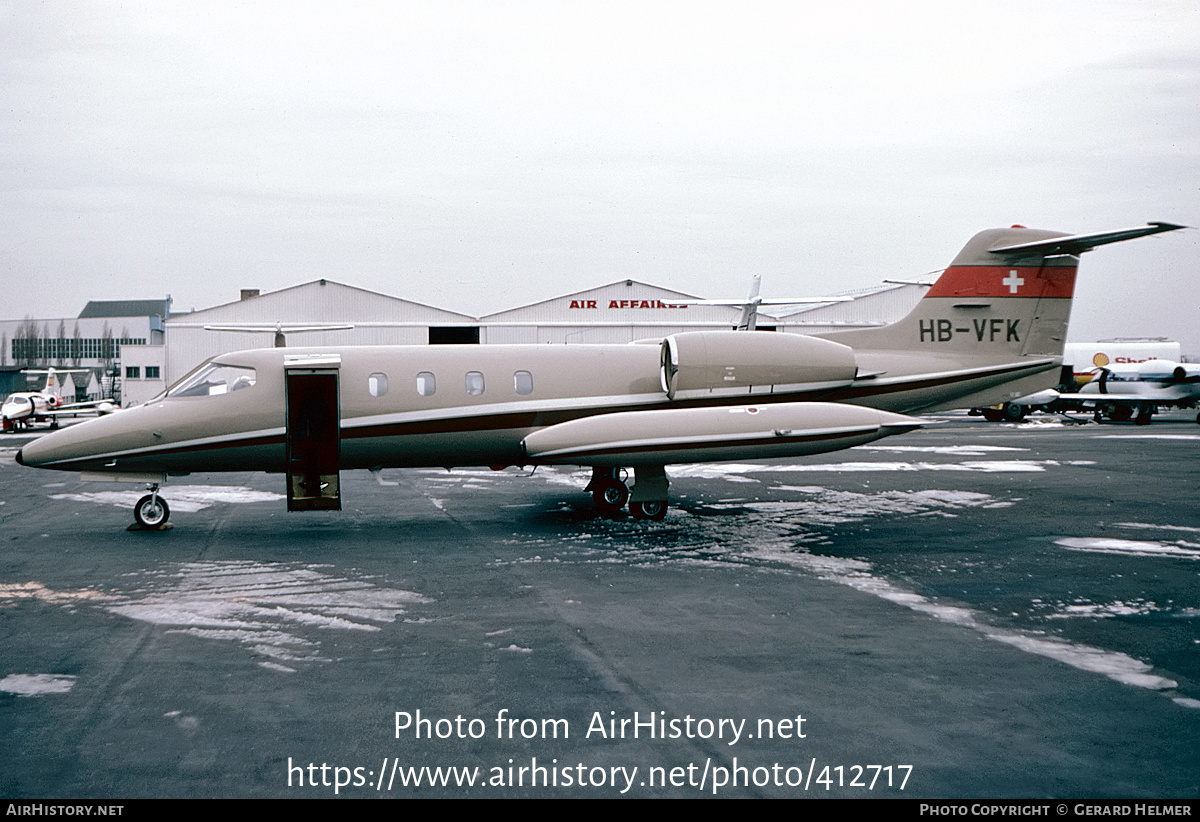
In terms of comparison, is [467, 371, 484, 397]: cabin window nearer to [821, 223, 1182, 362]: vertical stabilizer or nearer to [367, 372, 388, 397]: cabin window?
[367, 372, 388, 397]: cabin window

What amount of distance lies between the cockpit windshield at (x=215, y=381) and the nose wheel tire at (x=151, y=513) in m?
1.72

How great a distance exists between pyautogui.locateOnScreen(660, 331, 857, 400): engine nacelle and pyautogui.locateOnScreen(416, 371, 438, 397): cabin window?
365 cm

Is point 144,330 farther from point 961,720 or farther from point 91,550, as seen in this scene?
point 961,720

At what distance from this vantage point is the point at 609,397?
14250 millimetres

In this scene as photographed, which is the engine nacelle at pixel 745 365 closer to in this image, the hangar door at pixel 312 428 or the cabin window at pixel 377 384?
the cabin window at pixel 377 384

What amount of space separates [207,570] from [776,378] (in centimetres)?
871

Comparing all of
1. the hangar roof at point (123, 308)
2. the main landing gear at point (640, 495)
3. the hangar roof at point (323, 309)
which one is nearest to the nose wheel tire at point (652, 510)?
the main landing gear at point (640, 495)

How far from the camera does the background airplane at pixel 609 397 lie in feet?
42.6

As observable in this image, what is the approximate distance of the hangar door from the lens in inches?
520

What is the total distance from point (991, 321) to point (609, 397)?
712 centimetres

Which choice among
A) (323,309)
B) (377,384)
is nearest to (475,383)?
(377,384)

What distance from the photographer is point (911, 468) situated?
21.7 m

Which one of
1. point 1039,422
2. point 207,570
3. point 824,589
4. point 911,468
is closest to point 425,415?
point 207,570

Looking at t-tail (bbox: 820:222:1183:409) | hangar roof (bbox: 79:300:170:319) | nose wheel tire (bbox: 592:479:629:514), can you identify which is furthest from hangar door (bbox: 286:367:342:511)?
hangar roof (bbox: 79:300:170:319)
